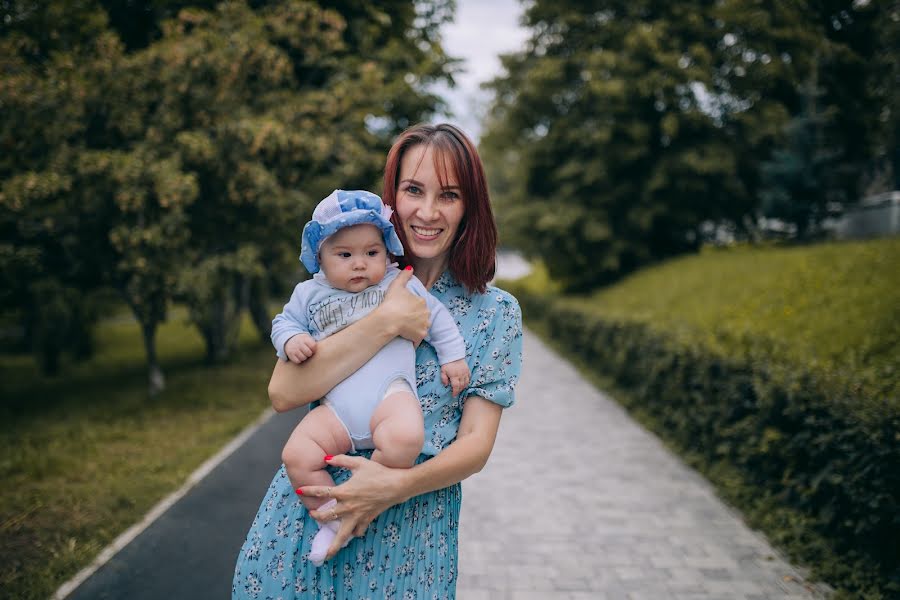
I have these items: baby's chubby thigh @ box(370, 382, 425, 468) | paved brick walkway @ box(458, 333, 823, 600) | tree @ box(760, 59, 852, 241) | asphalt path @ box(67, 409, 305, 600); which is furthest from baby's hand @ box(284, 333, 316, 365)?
tree @ box(760, 59, 852, 241)

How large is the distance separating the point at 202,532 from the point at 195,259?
5.51m

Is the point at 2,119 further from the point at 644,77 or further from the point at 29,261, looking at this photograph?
the point at 644,77

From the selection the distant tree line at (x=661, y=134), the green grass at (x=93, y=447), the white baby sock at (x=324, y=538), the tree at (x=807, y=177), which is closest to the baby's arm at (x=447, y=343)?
the white baby sock at (x=324, y=538)

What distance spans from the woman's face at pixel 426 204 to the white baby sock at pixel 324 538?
2.39ft

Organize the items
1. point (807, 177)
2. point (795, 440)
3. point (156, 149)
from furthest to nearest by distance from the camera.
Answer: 1. point (807, 177)
2. point (156, 149)
3. point (795, 440)

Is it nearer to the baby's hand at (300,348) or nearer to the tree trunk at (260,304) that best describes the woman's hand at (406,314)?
the baby's hand at (300,348)

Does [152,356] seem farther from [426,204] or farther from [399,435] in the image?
[399,435]

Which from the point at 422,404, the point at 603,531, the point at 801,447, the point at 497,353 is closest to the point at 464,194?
the point at 497,353

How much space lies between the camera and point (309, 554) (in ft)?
5.53

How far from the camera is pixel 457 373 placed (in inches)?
69.3

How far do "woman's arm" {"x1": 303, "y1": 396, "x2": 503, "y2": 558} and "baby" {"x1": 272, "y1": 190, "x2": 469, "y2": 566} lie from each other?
34 millimetres

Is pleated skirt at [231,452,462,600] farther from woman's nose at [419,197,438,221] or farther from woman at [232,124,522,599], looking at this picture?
woman's nose at [419,197,438,221]

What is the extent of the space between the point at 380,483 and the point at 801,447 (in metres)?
4.32

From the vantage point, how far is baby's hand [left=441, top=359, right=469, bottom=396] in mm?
1757
